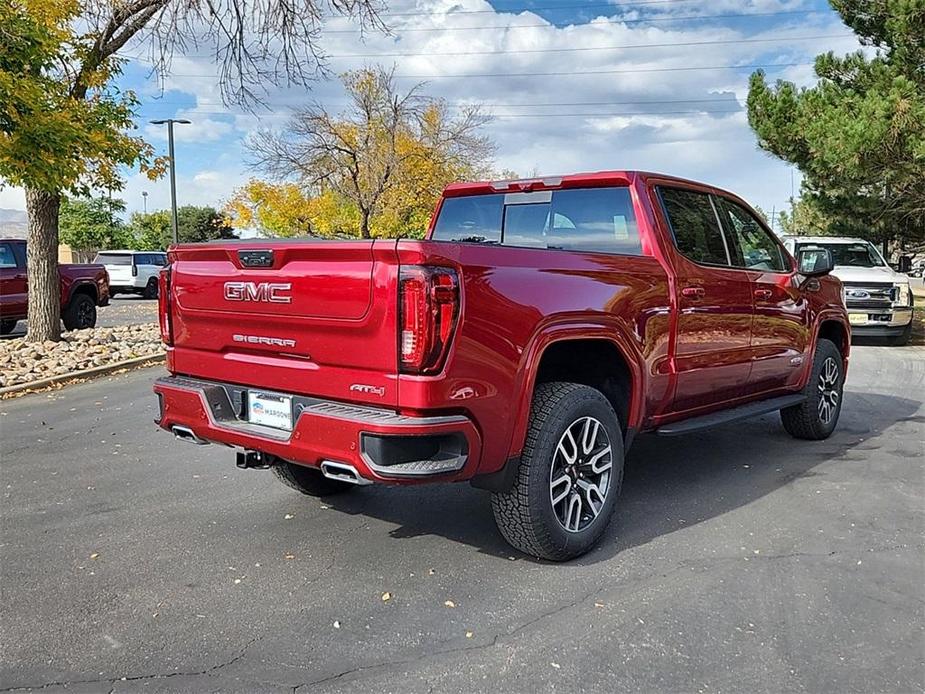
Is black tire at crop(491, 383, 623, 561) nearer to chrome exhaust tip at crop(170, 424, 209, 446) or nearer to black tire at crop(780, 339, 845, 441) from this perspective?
chrome exhaust tip at crop(170, 424, 209, 446)

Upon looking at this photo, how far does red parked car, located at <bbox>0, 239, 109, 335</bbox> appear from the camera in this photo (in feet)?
42.2

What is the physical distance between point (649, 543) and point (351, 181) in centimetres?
2613

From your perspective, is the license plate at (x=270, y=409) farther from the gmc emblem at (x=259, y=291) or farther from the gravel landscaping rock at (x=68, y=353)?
the gravel landscaping rock at (x=68, y=353)

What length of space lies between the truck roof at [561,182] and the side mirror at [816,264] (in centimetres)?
106

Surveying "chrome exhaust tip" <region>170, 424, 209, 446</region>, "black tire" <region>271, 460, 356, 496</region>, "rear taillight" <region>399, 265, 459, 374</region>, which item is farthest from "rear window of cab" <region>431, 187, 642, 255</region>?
"chrome exhaust tip" <region>170, 424, 209, 446</region>

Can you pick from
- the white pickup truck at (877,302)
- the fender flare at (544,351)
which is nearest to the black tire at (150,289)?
the white pickup truck at (877,302)

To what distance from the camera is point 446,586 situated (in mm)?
3521

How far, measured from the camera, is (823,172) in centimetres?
1493

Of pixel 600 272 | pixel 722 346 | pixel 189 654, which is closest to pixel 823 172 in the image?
pixel 722 346

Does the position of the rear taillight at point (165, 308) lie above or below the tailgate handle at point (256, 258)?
below

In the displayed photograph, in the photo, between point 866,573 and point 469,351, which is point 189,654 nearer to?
point 469,351

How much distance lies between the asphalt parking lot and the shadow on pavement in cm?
2

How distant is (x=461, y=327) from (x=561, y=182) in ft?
6.80

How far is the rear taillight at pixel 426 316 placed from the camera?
3053mm
